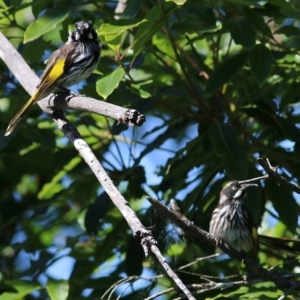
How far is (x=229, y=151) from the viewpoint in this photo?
584cm

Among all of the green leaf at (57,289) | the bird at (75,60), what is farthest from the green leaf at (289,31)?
the green leaf at (57,289)

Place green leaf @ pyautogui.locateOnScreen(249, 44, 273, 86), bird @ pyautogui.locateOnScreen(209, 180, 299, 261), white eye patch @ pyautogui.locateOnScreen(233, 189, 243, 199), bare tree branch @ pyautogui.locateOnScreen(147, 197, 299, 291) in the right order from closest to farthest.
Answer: bare tree branch @ pyautogui.locateOnScreen(147, 197, 299, 291)
green leaf @ pyautogui.locateOnScreen(249, 44, 273, 86)
bird @ pyautogui.locateOnScreen(209, 180, 299, 261)
white eye patch @ pyautogui.locateOnScreen(233, 189, 243, 199)

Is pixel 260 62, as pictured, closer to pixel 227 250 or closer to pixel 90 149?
pixel 227 250

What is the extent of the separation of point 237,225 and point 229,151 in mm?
1070

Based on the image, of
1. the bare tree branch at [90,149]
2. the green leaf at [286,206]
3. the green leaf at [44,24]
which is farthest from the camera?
the green leaf at [286,206]

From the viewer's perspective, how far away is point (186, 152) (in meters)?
6.63

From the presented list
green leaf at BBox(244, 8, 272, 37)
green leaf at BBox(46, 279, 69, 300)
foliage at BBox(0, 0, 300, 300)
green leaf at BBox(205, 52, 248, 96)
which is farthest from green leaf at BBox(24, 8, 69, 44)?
green leaf at BBox(46, 279, 69, 300)

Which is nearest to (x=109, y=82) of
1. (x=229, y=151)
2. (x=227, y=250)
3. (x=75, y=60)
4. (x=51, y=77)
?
(x=51, y=77)

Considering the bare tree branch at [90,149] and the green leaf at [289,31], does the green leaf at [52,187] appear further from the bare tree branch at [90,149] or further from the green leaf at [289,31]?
the green leaf at [289,31]

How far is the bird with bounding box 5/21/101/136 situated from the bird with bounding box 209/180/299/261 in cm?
141

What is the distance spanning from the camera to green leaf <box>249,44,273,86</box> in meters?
5.42

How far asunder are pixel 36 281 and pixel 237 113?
1.97 meters

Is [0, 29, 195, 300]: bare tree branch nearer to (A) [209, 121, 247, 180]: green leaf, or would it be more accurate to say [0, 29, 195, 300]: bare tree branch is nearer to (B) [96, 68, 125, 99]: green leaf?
(B) [96, 68, 125, 99]: green leaf

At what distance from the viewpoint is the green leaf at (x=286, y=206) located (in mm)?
6180
